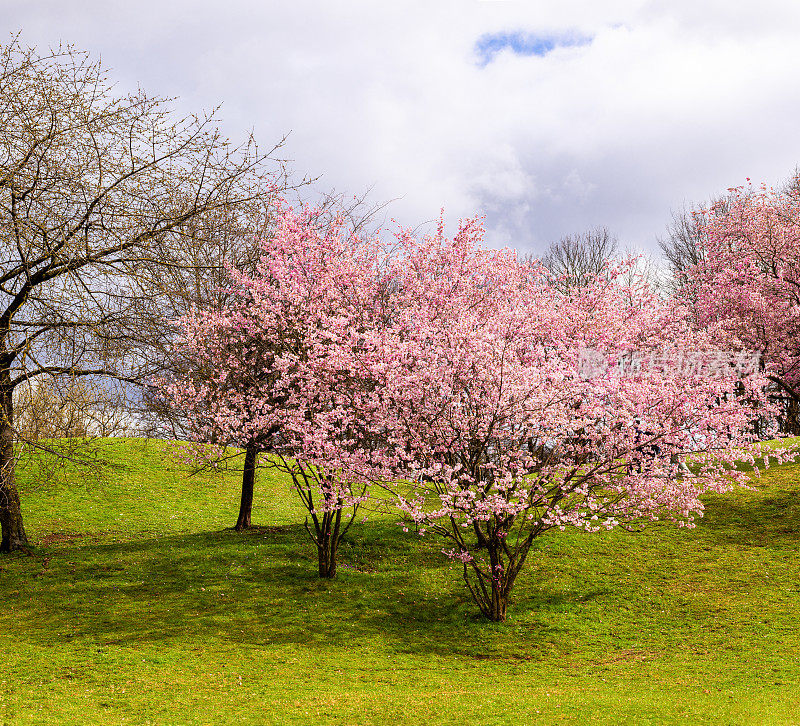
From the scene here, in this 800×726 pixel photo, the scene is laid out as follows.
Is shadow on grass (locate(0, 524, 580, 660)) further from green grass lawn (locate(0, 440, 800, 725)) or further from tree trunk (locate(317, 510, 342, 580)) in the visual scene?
tree trunk (locate(317, 510, 342, 580))

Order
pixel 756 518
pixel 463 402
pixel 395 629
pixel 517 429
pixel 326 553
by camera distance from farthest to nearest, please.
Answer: pixel 756 518 < pixel 326 553 < pixel 517 429 < pixel 395 629 < pixel 463 402

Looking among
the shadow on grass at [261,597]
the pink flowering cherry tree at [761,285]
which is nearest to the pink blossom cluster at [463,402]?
the shadow on grass at [261,597]

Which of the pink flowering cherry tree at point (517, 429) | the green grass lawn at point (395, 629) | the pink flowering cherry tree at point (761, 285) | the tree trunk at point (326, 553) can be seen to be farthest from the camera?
the pink flowering cherry tree at point (761, 285)

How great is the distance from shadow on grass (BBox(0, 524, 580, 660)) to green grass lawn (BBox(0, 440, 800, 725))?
59mm

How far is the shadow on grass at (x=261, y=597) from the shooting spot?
1243 centimetres

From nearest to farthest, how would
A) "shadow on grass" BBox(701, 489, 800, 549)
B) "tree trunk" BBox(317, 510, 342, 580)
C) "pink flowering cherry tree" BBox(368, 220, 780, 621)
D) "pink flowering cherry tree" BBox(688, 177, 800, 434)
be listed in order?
1. "pink flowering cherry tree" BBox(368, 220, 780, 621)
2. "tree trunk" BBox(317, 510, 342, 580)
3. "shadow on grass" BBox(701, 489, 800, 549)
4. "pink flowering cherry tree" BBox(688, 177, 800, 434)

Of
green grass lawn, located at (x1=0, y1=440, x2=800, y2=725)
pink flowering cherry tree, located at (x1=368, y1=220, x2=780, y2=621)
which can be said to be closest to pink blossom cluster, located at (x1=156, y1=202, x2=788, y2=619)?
pink flowering cherry tree, located at (x1=368, y1=220, x2=780, y2=621)

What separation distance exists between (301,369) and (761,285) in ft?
56.4

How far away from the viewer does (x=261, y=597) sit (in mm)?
14461

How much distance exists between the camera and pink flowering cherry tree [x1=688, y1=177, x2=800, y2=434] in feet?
72.2

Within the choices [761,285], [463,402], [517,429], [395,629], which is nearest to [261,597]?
[395,629]

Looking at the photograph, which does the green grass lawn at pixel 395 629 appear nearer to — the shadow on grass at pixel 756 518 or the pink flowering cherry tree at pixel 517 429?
the shadow on grass at pixel 756 518

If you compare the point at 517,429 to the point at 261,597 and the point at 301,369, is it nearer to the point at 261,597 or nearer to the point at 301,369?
the point at 301,369

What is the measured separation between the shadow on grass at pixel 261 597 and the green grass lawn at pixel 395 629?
6cm
